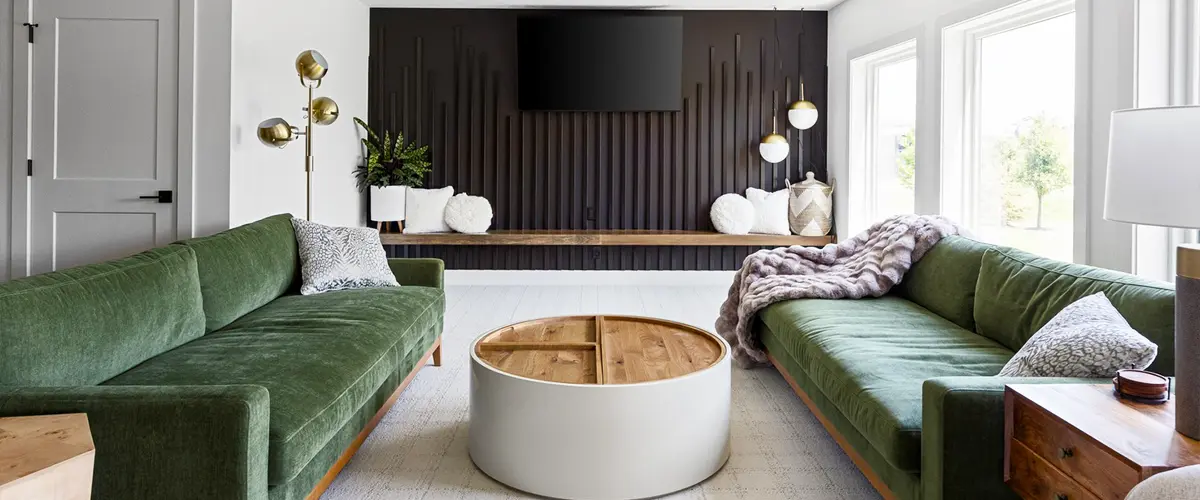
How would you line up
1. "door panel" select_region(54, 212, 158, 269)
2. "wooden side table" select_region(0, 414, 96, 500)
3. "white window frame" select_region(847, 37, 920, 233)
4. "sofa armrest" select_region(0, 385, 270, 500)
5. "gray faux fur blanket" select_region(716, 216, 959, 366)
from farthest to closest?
1. "white window frame" select_region(847, 37, 920, 233)
2. "door panel" select_region(54, 212, 158, 269)
3. "gray faux fur blanket" select_region(716, 216, 959, 366)
4. "sofa armrest" select_region(0, 385, 270, 500)
5. "wooden side table" select_region(0, 414, 96, 500)

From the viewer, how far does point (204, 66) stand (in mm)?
4004

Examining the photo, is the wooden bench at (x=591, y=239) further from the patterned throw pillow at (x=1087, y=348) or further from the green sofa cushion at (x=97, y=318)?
the patterned throw pillow at (x=1087, y=348)

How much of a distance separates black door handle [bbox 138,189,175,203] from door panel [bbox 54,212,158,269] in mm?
94

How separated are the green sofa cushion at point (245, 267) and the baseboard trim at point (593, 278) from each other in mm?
2875

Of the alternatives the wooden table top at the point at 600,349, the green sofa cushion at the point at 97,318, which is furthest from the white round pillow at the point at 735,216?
the green sofa cushion at the point at 97,318

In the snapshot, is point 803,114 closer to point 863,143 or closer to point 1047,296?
point 863,143

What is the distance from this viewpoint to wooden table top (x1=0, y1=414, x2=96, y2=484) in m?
1.20

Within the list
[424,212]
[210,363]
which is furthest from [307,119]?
[210,363]

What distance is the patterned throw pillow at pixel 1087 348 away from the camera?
1816 mm

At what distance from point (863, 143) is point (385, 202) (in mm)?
3894

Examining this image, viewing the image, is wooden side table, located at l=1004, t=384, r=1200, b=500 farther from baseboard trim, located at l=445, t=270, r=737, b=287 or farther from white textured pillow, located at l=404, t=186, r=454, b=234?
white textured pillow, located at l=404, t=186, r=454, b=234

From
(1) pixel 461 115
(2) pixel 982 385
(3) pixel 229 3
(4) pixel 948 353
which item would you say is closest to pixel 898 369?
(4) pixel 948 353

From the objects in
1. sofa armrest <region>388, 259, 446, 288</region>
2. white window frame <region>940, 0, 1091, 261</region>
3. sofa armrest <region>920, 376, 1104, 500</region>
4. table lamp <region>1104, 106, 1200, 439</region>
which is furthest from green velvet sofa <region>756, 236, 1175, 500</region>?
sofa armrest <region>388, 259, 446, 288</region>

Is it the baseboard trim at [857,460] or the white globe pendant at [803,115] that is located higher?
the white globe pendant at [803,115]
